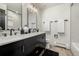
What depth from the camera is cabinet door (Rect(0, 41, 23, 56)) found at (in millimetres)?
802

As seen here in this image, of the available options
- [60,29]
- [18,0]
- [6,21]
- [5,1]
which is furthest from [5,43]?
[60,29]

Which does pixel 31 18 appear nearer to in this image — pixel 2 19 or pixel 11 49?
pixel 2 19

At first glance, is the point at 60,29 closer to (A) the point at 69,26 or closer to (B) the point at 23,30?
(A) the point at 69,26

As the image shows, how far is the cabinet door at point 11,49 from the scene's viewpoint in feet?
2.63

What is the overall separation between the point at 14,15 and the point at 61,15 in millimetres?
2619

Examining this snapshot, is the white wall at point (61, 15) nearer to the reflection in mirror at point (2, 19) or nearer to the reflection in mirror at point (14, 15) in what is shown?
the reflection in mirror at point (14, 15)

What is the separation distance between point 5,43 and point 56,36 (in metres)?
3.27

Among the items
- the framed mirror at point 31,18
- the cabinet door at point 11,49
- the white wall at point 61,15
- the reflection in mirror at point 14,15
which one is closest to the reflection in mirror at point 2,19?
the reflection in mirror at point 14,15

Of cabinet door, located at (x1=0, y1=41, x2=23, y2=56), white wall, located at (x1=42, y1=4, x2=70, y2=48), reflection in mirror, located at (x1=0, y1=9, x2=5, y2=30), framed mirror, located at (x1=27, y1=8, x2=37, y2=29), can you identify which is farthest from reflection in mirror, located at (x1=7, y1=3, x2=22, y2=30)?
white wall, located at (x1=42, y1=4, x2=70, y2=48)

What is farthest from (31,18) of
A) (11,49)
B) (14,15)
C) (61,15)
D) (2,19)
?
(11,49)

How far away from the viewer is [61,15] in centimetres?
372

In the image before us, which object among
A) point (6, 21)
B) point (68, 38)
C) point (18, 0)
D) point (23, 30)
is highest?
point (18, 0)

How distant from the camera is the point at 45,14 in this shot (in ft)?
13.1

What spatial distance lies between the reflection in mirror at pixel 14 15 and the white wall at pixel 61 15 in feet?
7.10
